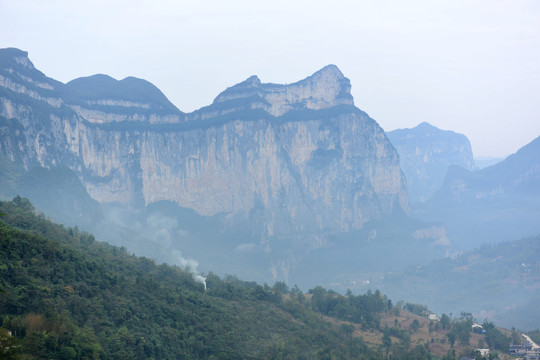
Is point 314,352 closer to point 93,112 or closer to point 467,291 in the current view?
point 467,291

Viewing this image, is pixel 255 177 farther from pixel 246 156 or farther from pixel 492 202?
pixel 492 202

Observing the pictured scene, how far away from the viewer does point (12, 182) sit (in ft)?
318

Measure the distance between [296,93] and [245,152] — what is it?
742 inches

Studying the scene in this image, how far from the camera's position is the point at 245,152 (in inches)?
5876

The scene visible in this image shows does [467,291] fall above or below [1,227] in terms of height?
below

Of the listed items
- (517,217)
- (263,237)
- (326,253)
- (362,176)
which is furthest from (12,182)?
(517,217)

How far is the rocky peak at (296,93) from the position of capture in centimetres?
15200

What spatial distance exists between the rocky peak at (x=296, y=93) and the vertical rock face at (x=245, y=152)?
0.23 meters

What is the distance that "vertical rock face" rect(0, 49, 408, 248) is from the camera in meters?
142

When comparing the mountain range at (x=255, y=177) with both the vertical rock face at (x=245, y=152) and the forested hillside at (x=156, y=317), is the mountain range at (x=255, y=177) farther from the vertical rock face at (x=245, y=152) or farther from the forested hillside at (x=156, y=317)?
the forested hillside at (x=156, y=317)

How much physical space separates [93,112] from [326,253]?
56278mm

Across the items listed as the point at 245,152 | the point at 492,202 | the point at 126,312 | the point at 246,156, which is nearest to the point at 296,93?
the point at 245,152

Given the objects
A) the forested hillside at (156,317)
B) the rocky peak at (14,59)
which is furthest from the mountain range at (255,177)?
the forested hillside at (156,317)

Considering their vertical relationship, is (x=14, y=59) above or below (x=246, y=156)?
above
